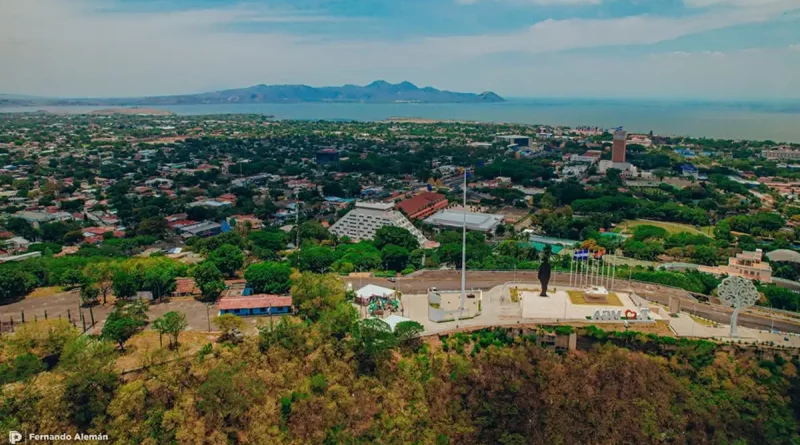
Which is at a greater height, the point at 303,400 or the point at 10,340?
the point at 10,340

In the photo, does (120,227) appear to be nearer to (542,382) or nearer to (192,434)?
(192,434)

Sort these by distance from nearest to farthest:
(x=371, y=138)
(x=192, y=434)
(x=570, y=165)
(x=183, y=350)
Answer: (x=192, y=434) < (x=183, y=350) < (x=570, y=165) < (x=371, y=138)

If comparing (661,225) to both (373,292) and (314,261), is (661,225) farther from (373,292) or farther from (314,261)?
(373,292)

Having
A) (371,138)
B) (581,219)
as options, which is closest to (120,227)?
(581,219)

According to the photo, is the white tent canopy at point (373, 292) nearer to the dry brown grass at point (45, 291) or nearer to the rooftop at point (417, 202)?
the dry brown grass at point (45, 291)

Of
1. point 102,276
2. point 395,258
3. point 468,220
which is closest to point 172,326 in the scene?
point 102,276

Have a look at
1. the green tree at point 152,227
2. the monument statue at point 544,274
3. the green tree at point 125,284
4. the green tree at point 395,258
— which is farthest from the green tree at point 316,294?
the green tree at point 152,227
